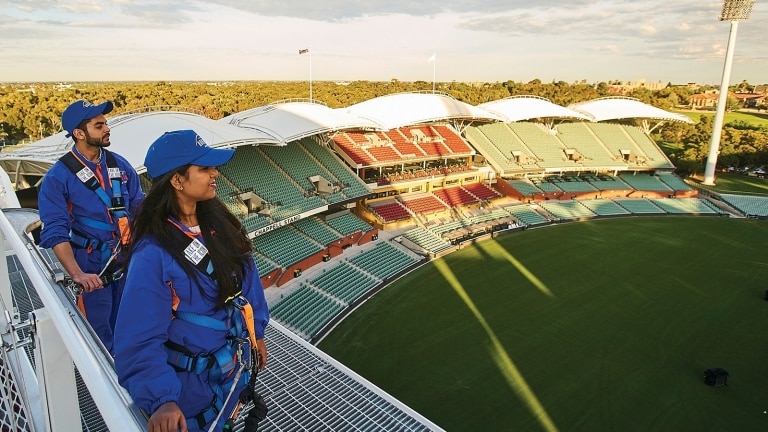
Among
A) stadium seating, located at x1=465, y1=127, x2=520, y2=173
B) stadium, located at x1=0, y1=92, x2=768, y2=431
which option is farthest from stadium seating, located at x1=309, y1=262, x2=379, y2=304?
stadium seating, located at x1=465, y1=127, x2=520, y2=173

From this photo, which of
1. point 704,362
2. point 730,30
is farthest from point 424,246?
point 730,30

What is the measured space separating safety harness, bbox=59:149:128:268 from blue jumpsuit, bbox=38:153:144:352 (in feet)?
0.06

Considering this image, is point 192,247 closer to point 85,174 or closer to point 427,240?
point 85,174

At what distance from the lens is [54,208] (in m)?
4.01

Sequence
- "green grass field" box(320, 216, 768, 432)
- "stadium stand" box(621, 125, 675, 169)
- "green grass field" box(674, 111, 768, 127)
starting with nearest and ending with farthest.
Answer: "green grass field" box(320, 216, 768, 432) < "stadium stand" box(621, 125, 675, 169) < "green grass field" box(674, 111, 768, 127)

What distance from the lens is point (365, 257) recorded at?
76.5ft

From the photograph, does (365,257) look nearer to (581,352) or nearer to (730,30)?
(581,352)

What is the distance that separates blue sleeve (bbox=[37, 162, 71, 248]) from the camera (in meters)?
3.86

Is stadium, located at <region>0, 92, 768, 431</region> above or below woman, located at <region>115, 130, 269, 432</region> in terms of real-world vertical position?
below

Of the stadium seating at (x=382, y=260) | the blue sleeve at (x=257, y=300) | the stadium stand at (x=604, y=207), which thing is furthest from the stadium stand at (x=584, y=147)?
the blue sleeve at (x=257, y=300)

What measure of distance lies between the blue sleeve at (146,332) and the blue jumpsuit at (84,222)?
1722 millimetres

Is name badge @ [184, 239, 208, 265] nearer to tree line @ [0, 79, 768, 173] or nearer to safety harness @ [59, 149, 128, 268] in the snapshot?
safety harness @ [59, 149, 128, 268]

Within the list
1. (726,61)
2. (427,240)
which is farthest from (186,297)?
(726,61)

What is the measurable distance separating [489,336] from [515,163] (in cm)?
2324
